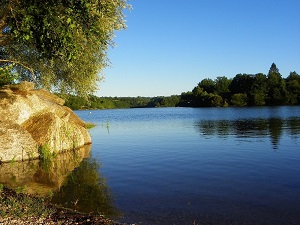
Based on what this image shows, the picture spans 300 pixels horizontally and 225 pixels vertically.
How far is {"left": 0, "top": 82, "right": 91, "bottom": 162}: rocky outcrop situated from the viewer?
23.6 metres

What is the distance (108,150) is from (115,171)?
10390 mm

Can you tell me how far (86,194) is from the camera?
15.1 metres

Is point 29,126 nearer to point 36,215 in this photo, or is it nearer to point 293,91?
point 36,215

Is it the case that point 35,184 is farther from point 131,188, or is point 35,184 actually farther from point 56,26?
point 56,26

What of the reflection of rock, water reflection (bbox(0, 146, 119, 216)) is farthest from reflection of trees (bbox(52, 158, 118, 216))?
the reflection of rock

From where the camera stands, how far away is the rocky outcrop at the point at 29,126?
77.5 feet

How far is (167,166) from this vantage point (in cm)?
2205

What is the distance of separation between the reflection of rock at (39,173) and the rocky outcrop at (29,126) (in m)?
1.17

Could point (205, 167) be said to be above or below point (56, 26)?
below

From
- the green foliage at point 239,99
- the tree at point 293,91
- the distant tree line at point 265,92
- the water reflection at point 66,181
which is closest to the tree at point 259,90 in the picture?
the distant tree line at point 265,92

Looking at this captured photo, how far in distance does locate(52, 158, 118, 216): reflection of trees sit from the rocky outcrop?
20.1 feet

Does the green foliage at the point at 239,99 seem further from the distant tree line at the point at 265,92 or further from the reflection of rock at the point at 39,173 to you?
the reflection of rock at the point at 39,173

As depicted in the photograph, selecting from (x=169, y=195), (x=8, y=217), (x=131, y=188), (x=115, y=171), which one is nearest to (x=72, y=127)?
(x=115, y=171)

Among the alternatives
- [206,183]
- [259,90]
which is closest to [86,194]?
[206,183]
